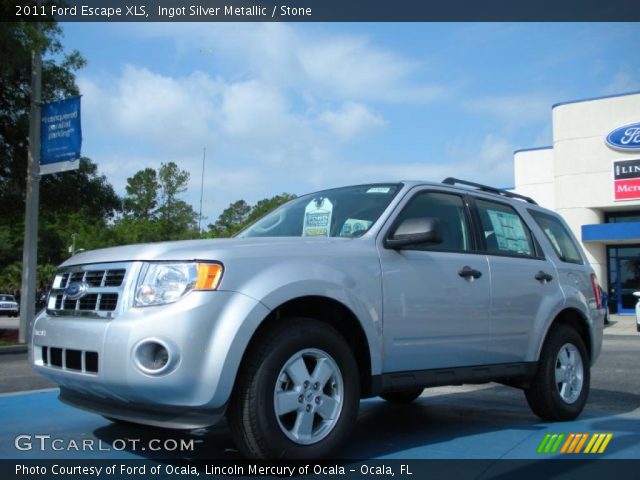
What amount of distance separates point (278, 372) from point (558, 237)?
3.65 m

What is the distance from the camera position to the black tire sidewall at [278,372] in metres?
3.64

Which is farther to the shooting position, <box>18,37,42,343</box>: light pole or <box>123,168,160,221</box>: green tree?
<box>123,168,160,221</box>: green tree

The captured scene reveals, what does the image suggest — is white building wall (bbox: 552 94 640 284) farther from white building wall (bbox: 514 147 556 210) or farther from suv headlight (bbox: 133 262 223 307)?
suv headlight (bbox: 133 262 223 307)

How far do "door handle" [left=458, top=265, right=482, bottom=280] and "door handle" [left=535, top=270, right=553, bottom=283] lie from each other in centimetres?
84

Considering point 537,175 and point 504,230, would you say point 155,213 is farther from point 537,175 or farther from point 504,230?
point 504,230

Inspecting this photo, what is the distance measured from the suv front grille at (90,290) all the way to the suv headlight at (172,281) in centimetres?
15

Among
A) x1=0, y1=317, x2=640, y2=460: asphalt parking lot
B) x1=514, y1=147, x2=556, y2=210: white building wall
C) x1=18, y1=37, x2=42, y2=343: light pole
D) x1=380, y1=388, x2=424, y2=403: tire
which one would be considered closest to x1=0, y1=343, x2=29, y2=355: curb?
x1=18, y1=37, x2=42, y2=343: light pole

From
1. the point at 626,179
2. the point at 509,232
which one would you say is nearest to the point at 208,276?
the point at 509,232

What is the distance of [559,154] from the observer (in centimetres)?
3120

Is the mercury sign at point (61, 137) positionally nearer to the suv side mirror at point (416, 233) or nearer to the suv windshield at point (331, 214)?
the suv windshield at point (331, 214)

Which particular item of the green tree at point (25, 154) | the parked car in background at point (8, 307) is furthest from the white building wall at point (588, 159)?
the parked car in background at point (8, 307)

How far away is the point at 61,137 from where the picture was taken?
1503 centimetres

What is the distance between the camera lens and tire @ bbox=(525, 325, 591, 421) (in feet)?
18.2

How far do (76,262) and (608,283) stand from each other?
99.8 feet
